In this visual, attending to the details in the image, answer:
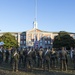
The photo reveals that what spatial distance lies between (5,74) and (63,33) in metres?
91.0

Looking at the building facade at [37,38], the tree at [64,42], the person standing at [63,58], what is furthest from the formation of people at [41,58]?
the building facade at [37,38]

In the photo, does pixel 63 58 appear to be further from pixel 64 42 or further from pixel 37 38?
pixel 37 38

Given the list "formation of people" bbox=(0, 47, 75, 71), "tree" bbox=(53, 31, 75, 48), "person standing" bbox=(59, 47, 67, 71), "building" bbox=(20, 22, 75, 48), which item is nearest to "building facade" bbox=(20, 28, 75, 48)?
"building" bbox=(20, 22, 75, 48)

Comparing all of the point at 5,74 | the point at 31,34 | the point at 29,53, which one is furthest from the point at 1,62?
the point at 31,34

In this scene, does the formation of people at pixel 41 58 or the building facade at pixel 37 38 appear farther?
the building facade at pixel 37 38

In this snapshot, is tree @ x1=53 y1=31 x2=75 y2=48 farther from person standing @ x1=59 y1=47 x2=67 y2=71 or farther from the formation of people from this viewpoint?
person standing @ x1=59 y1=47 x2=67 y2=71

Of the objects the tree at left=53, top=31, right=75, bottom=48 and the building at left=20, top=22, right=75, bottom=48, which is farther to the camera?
the building at left=20, top=22, right=75, bottom=48

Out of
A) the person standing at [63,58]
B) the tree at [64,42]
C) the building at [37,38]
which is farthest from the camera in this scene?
the building at [37,38]

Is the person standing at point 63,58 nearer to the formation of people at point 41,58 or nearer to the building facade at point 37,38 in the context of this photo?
the formation of people at point 41,58

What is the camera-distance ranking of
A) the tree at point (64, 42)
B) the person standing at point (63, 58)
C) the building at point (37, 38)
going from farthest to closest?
the building at point (37, 38)
the tree at point (64, 42)
the person standing at point (63, 58)

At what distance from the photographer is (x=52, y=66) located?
28969 millimetres

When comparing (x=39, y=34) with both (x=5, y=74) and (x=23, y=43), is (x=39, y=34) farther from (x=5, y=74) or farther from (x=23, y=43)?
(x=5, y=74)

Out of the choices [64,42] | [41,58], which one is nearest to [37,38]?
[64,42]

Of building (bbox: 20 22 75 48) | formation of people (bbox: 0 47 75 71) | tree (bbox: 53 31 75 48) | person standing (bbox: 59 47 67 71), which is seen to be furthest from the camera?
building (bbox: 20 22 75 48)
